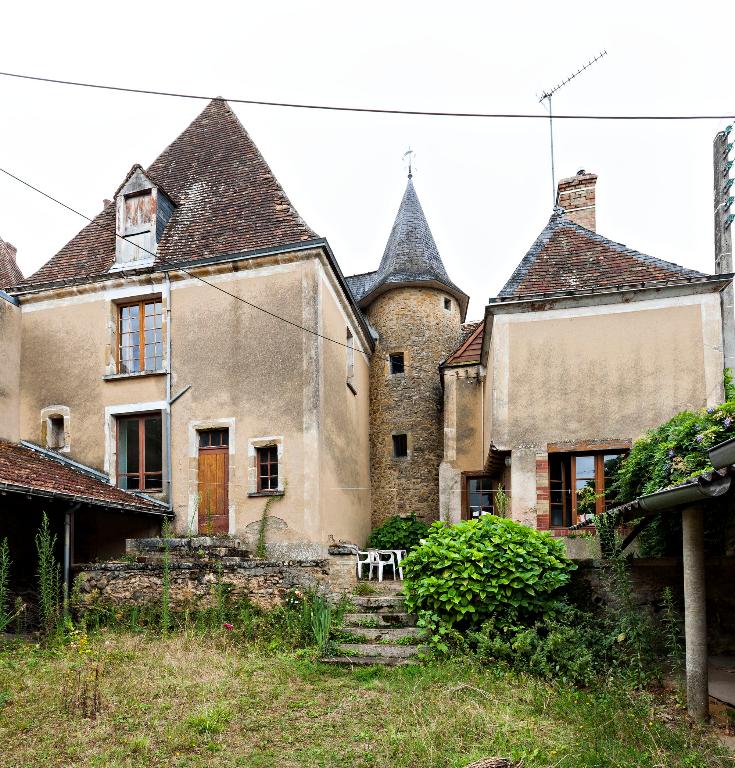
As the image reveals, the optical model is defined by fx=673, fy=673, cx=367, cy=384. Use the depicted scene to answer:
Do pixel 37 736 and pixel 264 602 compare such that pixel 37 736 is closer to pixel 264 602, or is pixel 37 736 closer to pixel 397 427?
pixel 264 602

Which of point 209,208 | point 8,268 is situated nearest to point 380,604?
point 209,208

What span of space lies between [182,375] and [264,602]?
507 cm

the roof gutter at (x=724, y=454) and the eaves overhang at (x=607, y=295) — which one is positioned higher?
the eaves overhang at (x=607, y=295)

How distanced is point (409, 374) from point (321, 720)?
11.6m

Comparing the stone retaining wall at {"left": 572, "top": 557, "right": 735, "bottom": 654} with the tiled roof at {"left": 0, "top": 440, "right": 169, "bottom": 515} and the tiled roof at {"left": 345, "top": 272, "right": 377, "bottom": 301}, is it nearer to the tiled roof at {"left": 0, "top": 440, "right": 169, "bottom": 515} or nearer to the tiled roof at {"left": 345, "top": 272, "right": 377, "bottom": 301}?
the tiled roof at {"left": 0, "top": 440, "right": 169, "bottom": 515}

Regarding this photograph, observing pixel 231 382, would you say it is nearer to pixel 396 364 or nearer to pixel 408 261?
pixel 396 364

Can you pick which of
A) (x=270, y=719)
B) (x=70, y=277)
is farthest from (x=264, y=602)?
(x=70, y=277)

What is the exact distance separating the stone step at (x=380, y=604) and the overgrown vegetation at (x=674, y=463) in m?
3.30

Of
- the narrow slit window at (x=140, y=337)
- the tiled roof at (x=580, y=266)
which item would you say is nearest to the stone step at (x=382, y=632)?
the tiled roof at (x=580, y=266)

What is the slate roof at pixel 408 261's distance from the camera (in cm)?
1680

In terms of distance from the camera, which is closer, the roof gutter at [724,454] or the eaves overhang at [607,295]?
the roof gutter at [724,454]

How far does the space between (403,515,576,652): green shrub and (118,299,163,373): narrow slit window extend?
23.5 ft

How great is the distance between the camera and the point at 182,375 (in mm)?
12234

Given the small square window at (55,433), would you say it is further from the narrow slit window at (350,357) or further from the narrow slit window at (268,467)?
the narrow slit window at (350,357)
